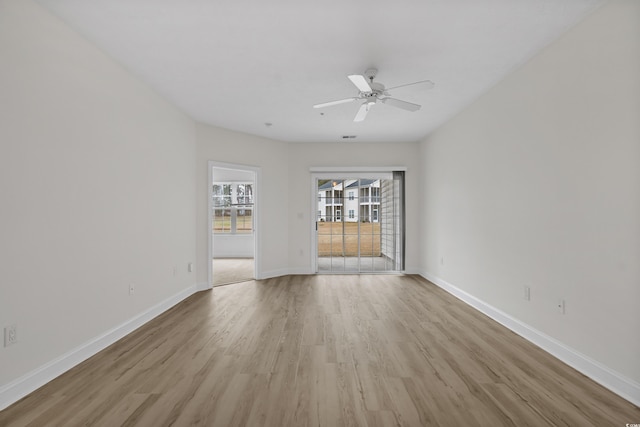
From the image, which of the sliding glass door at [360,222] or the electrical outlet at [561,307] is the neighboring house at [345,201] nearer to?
the sliding glass door at [360,222]

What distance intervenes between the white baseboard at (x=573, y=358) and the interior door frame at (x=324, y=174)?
312 centimetres

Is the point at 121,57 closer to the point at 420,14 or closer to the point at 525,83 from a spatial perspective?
the point at 420,14

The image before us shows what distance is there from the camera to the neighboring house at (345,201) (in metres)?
6.49

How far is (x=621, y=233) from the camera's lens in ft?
6.92

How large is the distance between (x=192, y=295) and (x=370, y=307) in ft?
8.55

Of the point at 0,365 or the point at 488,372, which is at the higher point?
the point at 0,365

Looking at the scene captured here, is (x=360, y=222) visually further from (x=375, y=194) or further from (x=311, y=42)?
(x=311, y=42)

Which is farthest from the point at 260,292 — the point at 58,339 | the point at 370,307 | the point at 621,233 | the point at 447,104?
the point at 621,233

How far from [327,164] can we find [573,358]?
4723 millimetres

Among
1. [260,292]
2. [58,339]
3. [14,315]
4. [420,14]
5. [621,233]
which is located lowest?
[260,292]

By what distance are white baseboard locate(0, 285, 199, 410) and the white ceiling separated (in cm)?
254

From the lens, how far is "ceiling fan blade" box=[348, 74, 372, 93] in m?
2.67

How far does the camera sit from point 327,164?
628 centimetres

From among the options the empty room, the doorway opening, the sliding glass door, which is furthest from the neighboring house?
the doorway opening
